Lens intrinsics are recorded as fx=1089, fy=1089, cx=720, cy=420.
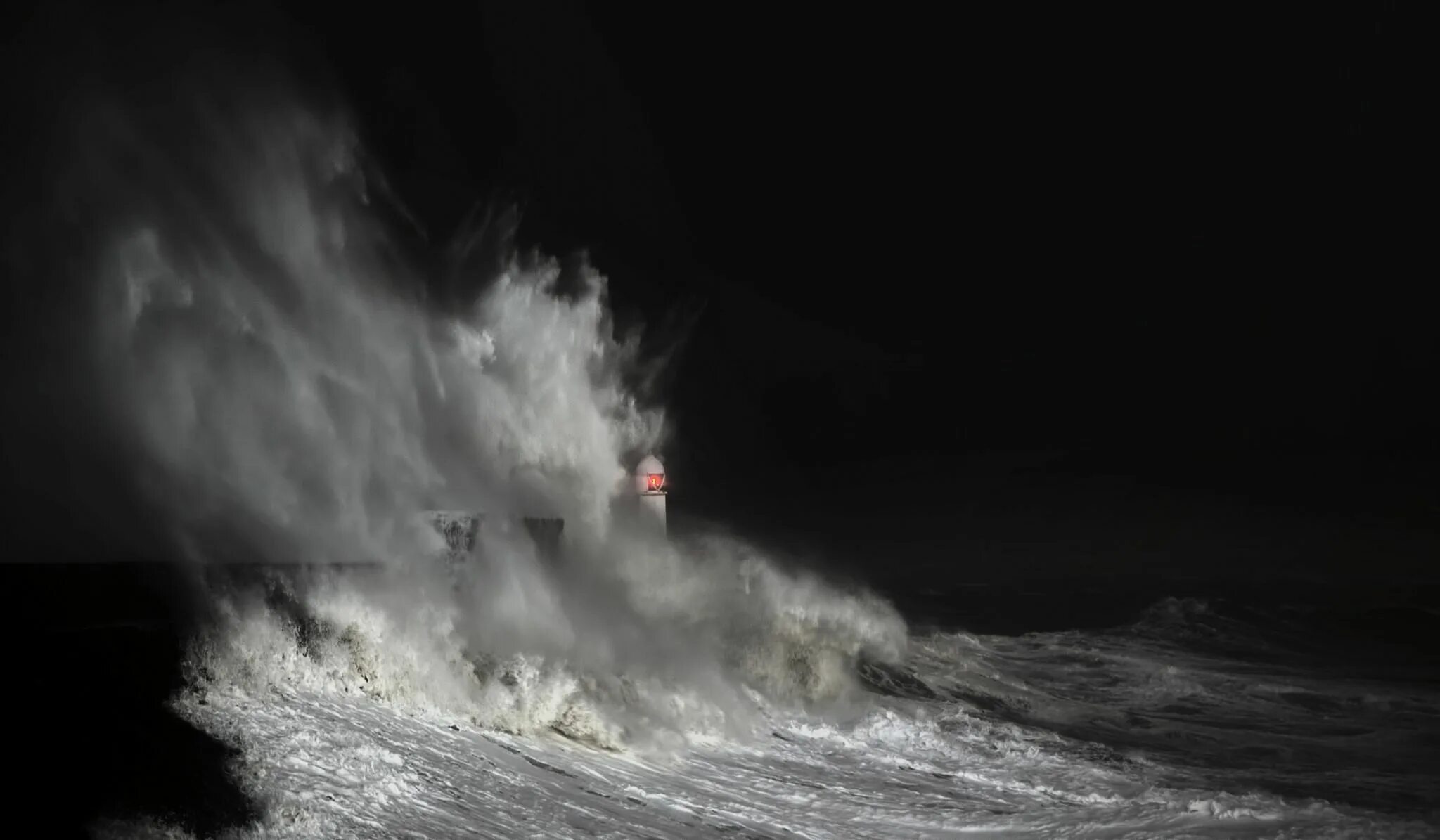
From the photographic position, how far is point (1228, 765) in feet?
44.5

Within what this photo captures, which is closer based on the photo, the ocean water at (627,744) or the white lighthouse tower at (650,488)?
the ocean water at (627,744)

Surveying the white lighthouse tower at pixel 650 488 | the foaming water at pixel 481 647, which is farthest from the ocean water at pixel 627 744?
the white lighthouse tower at pixel 650 488

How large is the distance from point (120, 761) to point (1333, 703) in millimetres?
19025

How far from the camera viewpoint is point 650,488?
74.2 ft

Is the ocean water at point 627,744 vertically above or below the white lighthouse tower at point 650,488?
below

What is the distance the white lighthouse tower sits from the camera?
22422 mm

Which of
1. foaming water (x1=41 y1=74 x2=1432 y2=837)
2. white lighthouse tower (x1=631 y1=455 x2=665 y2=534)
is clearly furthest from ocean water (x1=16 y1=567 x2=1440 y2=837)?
white lighthouse tower (x1=631 y1=455 x2=665 y2=534)

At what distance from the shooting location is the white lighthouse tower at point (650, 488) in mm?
22422

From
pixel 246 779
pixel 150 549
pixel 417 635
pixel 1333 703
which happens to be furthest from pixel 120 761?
pixel 1333 703

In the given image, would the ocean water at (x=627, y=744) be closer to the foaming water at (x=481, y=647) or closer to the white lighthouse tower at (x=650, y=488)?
the foaming water at (x=481, y=647)

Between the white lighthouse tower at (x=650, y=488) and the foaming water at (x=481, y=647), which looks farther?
the white lighthouse tower at (x=650, y=488)

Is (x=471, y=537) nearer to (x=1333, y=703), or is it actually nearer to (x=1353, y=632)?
(x=1333, y=703)

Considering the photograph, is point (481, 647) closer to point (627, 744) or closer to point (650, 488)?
point (627, 744)

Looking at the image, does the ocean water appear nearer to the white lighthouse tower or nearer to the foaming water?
the foaming water
